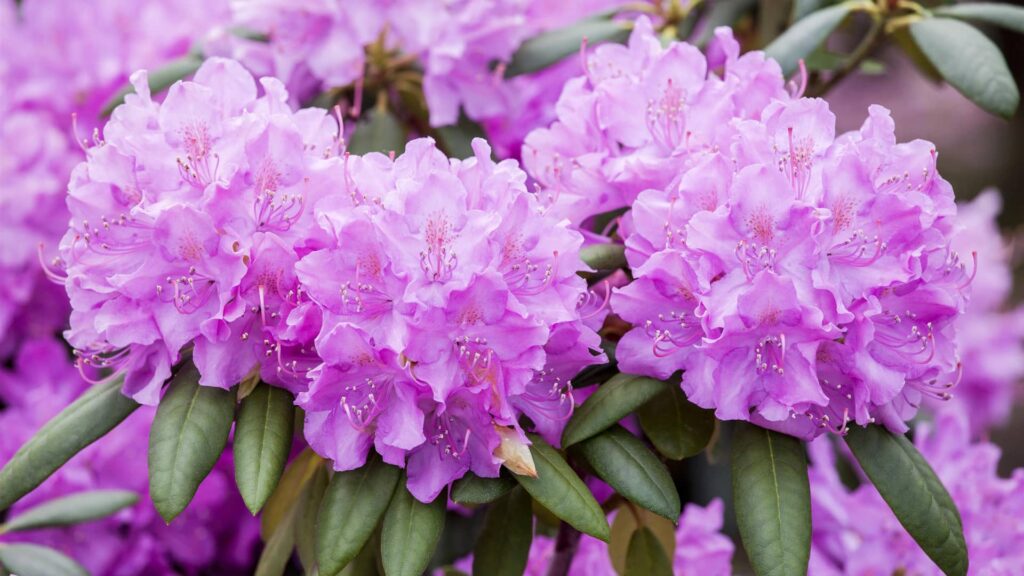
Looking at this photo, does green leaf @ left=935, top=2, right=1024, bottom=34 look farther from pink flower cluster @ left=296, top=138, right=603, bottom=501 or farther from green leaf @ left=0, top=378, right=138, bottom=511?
green leaf @ left=0, top=378, right=138, bottom=511

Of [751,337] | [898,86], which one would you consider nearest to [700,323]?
[751,337]

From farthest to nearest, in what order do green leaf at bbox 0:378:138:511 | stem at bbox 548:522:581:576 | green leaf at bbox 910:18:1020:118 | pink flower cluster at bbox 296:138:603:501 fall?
stem at bbox 548:522:581:576, green leaf at bbox 910:18:1020:118, green leaf at bbox 0:378:138:511, pink flower cluster at bbox 296:138:603:501

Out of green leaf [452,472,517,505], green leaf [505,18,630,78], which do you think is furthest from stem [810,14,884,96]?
green leaf [452,472,517,505]

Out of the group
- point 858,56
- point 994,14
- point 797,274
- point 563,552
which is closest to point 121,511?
point 563,552

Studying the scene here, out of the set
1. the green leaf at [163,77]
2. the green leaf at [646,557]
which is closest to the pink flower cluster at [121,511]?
the green leaf at [163,77]

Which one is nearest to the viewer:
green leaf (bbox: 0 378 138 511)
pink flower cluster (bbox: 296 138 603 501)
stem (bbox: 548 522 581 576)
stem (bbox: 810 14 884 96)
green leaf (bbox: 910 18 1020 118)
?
pink flower cluster (bbox: 296 138 603 501)

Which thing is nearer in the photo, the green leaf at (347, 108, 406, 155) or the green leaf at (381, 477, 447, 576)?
the green leaf at (381, 477, 447, 576)

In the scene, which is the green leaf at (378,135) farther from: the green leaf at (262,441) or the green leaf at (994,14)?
the green leaf at (994,14)
